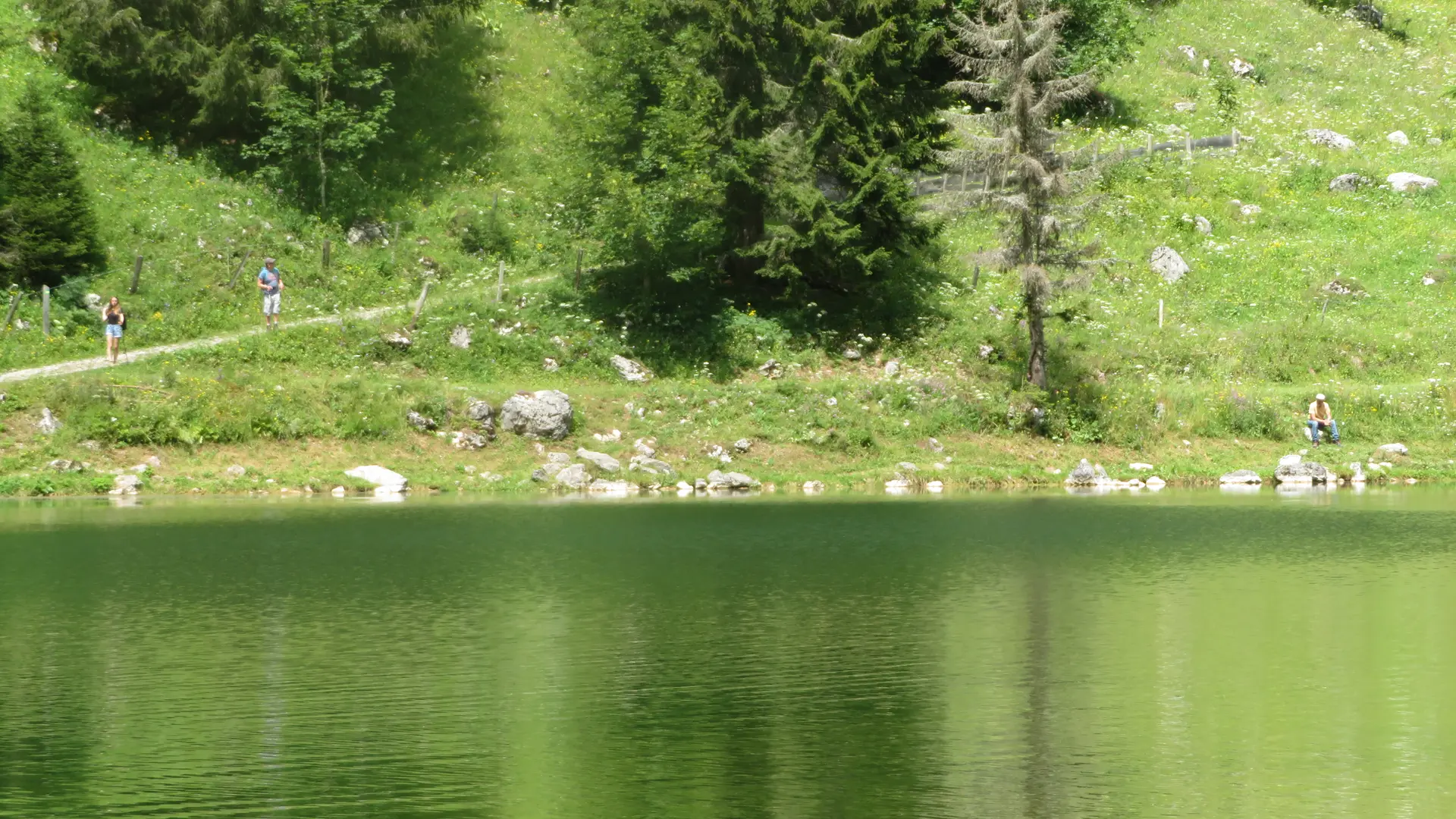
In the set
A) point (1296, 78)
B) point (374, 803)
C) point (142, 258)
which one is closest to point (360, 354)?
point (142, 258)

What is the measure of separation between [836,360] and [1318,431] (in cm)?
1582

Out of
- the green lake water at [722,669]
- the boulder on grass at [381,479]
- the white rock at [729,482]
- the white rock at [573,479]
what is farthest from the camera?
the white rock at [729,482]

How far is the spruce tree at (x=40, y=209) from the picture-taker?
48.0 meters

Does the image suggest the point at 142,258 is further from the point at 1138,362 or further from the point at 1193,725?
the point at 1193,725

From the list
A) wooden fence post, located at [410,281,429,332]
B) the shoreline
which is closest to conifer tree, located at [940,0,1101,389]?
the shoreline

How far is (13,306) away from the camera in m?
45.9

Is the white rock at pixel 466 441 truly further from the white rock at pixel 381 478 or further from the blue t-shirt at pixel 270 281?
the blue t-shirt at pixel 270 281

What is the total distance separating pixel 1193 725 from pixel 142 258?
141ft

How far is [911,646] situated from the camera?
71.8 feet

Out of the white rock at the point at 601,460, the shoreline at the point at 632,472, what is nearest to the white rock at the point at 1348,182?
the shoreline at the point at 632,472

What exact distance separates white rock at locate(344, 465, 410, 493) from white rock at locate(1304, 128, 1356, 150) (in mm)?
51248

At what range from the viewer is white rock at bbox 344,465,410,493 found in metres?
41.8

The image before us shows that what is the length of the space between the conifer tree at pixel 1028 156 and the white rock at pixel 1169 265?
41.4 feet

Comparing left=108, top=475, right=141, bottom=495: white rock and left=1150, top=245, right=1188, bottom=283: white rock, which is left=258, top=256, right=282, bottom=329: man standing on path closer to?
left=108, top=475, right=141, bottom=495: white rock
